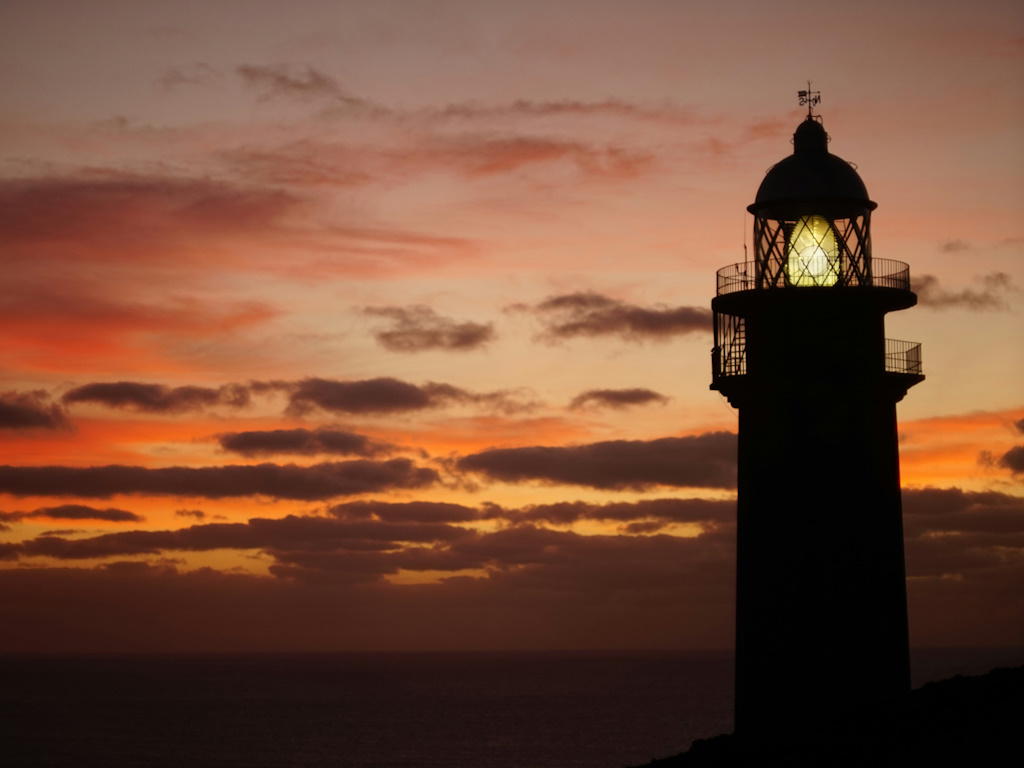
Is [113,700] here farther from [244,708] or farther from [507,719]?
[507,719]

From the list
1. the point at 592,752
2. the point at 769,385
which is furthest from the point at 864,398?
the point at 592,752

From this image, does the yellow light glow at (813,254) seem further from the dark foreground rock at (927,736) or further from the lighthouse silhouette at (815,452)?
the dark foreground rock at (927,736)

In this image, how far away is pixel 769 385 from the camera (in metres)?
26.2

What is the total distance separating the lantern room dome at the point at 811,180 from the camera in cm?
2631

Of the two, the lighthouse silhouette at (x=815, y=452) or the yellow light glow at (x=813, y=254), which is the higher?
the yellow light glow at (x=813, y=254)

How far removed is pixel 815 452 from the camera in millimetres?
25781

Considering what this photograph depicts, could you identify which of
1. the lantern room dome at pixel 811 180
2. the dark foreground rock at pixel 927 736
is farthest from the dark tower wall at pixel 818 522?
the dark foreground rock at pixel 927 736

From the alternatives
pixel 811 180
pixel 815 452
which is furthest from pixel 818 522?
pixel 811 180

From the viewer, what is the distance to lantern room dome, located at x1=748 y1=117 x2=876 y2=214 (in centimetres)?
2631

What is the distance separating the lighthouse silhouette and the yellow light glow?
0.10 feet

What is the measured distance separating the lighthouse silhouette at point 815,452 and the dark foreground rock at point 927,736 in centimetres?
422

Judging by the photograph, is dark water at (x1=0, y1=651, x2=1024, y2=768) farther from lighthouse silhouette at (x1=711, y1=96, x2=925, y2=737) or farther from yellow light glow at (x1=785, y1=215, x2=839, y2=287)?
yellow light glow at (x1=785, y1=215, x2=839, y2=287)

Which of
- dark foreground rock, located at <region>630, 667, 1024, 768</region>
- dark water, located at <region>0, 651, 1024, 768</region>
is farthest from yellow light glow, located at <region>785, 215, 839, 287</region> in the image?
dark water, located at <region>0, 651, 1024, 768</region>

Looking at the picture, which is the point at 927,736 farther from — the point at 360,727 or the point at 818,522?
the point at 360,727
